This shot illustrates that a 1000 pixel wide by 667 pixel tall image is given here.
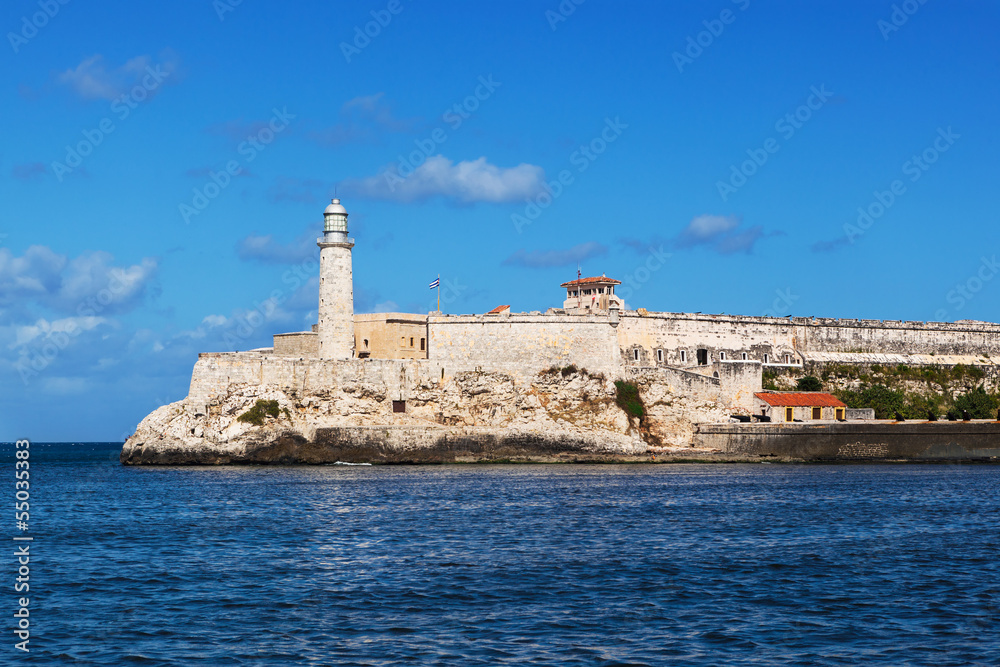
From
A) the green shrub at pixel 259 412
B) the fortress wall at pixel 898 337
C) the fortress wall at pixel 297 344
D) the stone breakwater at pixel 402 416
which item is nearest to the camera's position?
the green shrub at pixel 259 412

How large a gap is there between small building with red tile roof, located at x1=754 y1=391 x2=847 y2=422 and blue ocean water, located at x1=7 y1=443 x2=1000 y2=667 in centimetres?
1633

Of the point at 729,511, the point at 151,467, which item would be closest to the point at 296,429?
the point at 151,467

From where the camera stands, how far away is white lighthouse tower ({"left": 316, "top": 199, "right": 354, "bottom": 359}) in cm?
4759

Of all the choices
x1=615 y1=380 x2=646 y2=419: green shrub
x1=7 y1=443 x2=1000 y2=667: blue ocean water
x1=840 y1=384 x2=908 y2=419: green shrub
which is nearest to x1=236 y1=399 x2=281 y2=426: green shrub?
x1=7 y1=443 x2=1000 y2=667: blue ocean water

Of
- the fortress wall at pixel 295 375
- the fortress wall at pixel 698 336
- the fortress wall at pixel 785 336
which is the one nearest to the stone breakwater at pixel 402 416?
the fortress wall at pixel 295 375

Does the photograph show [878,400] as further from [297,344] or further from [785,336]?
[297,344]

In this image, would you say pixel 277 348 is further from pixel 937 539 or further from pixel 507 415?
pixel 937 539

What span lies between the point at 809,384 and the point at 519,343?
1643 cm

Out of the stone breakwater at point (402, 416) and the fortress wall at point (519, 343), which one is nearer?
the stone breakwater at point (402, 416)

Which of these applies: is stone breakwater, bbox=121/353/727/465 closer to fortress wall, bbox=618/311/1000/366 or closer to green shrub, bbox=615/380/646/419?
green shrub, bbox=615/380/646/419

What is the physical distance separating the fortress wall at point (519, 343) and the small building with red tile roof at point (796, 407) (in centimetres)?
719

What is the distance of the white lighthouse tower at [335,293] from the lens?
1874 inches

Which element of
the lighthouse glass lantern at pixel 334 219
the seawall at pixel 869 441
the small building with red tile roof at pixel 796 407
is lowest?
the seawall at pixel 869 441

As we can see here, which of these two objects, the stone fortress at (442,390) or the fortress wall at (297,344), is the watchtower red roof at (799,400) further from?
the fortress wall at (297,344)
